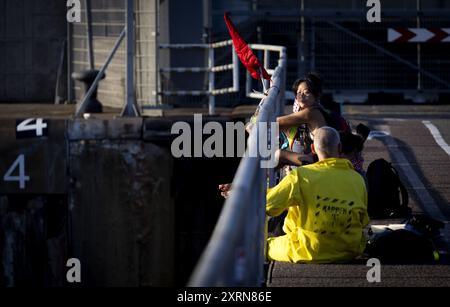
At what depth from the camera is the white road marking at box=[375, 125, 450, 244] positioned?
33.1 feet

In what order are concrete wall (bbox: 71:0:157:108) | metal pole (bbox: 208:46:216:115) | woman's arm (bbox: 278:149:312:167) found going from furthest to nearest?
1. concrete wall (bbox: 71:0:157:108)
2. metal pole (bbox: 208:46:216:115)
3. woman's arm (bbox: 278:149:312:167)

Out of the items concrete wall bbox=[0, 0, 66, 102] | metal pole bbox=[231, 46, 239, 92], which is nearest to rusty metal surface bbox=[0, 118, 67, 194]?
metal pole bbox=[231, 46, 239, 92]

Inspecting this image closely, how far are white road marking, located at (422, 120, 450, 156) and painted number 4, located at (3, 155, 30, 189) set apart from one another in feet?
16.4

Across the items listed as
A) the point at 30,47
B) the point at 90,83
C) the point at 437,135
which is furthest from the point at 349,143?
the point at 30,47

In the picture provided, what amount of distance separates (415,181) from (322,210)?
444 cm

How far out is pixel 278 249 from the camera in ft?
26.5

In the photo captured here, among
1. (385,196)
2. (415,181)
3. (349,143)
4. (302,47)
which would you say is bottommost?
(415,181)

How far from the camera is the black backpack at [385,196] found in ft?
31.7

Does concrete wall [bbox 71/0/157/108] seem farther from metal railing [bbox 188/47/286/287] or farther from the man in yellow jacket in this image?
metal railing [bbox 188/47/286/287]

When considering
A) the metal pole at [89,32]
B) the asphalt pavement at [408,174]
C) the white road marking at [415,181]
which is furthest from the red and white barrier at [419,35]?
the metal pole at [89,32]

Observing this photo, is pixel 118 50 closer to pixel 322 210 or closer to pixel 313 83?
pixel 313 83

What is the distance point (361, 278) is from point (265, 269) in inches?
26.9

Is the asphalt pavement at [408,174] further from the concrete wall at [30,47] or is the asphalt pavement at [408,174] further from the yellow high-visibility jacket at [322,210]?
the concrete wall at [30,47]
